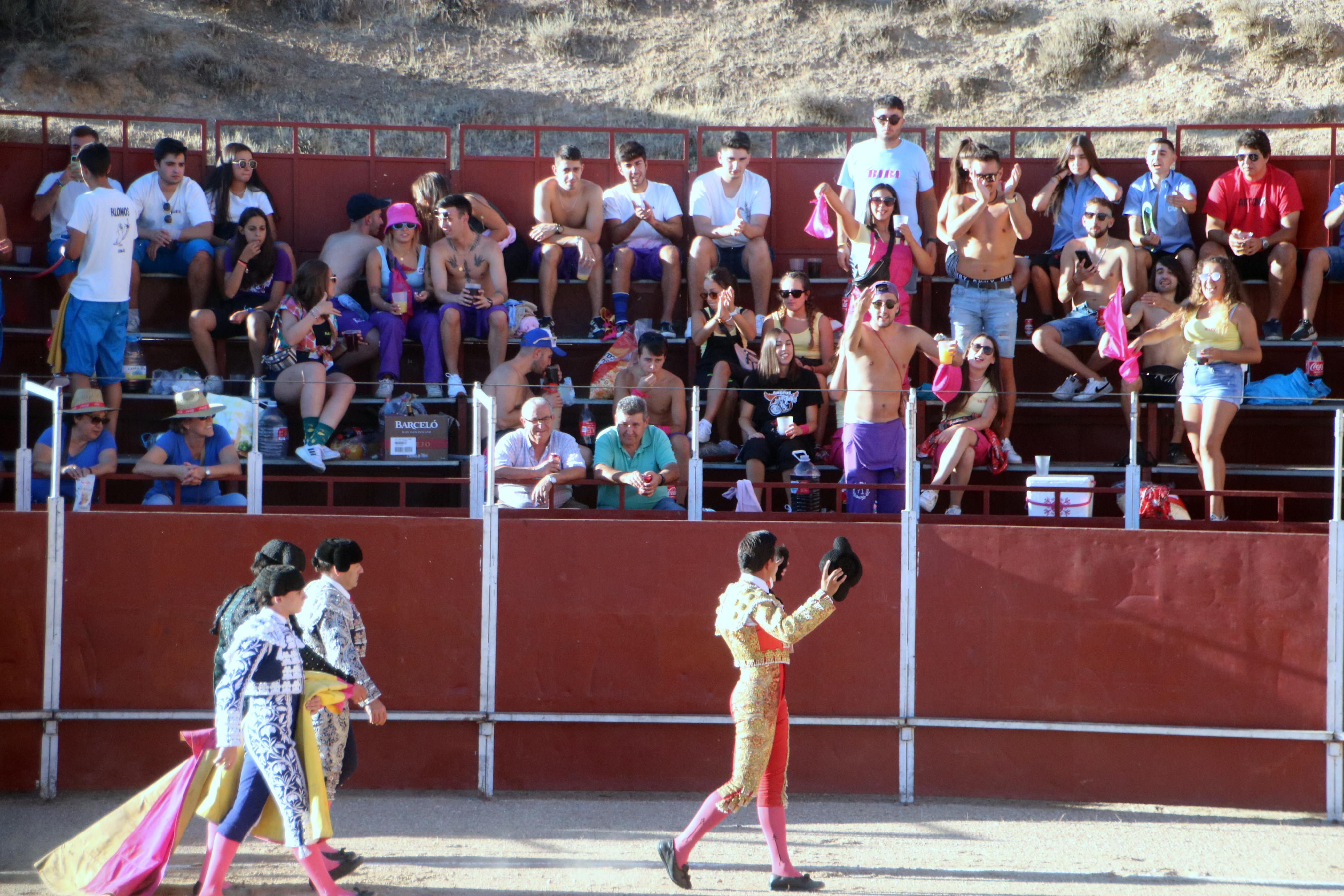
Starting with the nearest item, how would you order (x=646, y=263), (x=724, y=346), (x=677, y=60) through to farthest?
(x=724, y=346) → (x=646, y=263) → (x=677, y=60)

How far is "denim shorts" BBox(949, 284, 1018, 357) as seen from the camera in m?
10.2

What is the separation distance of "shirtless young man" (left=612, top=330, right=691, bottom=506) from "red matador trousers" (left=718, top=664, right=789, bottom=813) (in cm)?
309

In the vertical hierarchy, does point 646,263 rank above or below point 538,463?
above

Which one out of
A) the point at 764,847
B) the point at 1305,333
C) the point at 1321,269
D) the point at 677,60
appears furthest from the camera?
the point at 677,60

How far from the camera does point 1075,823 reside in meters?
7.43

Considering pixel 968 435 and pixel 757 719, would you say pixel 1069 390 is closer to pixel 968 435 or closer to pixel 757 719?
pixel 968 435

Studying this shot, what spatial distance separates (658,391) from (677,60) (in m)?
18.3

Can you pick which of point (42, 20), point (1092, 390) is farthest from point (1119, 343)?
point (42, 20)

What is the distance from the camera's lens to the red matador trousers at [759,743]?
597 centimetres

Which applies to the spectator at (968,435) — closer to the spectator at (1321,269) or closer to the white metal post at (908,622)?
the white metal post at (908,622)

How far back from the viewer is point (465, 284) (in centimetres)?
1056

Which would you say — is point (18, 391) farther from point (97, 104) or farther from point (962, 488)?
point (97, 104)

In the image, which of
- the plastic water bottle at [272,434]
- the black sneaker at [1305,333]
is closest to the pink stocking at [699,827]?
the plastic water bottle at [272,434]

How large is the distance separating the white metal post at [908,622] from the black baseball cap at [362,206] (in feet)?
16.9
